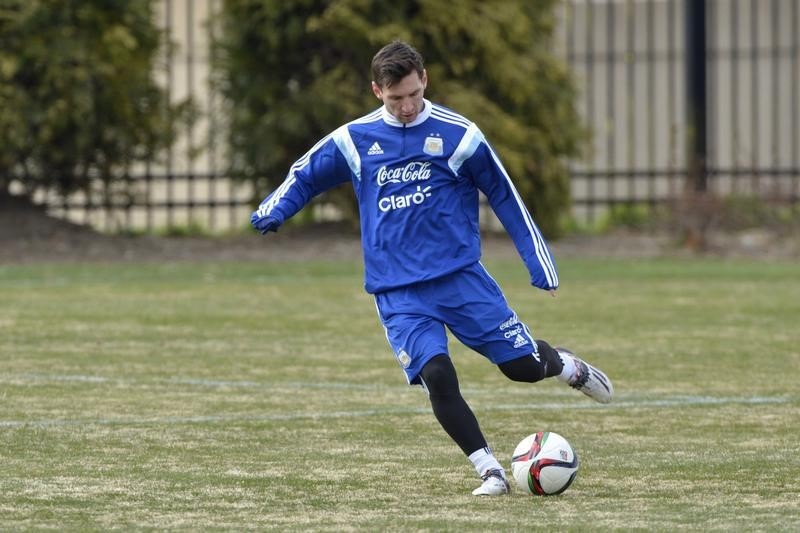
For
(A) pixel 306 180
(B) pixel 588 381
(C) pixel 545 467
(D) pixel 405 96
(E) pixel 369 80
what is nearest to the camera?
(C) pixel 545 467

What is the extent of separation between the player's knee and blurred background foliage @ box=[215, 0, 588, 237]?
14.3 metres

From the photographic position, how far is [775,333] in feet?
43.2

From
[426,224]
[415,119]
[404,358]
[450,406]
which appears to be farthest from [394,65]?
[450,406]

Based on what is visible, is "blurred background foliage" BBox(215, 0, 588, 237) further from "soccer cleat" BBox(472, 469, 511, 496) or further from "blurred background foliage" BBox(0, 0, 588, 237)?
"soccer cleat" BBox(472, 469, 511, 496)

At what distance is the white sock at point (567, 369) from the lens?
7703mm

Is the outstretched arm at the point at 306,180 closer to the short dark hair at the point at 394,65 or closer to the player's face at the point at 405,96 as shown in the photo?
the player's face at the point at 405,96

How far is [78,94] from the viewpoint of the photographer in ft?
67.2

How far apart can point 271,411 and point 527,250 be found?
2.50 meters

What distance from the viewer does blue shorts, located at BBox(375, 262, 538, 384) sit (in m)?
7.13

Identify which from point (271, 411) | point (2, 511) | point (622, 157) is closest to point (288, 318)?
point (271, 411)

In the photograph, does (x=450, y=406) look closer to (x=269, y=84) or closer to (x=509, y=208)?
(x=509, y=208)

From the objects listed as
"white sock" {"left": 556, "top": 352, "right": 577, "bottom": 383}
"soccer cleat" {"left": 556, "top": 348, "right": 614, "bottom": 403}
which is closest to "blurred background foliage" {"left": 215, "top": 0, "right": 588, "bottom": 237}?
"soccer cleat" {"left": 556, "top": 348, "right": 614, "bottom": 403}

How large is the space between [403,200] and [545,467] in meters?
1.27

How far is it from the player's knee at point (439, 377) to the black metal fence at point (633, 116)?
1425cm
